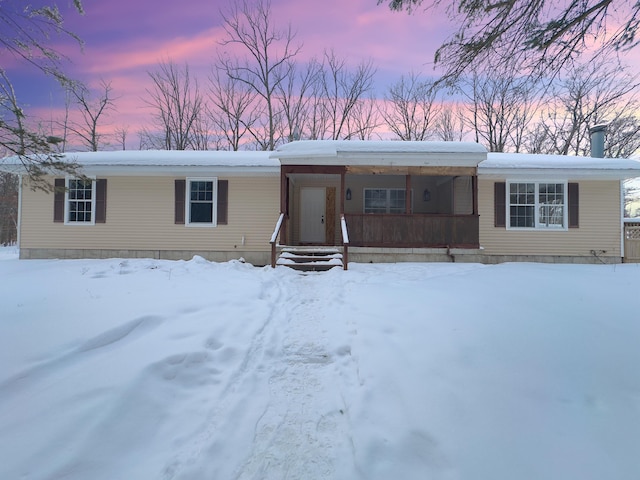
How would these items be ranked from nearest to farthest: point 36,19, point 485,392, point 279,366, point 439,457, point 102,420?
point 439,457, point 102,420, point 485,392, point 279,366, point 36,19

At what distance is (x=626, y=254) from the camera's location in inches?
412

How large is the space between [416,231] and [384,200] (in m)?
2.75

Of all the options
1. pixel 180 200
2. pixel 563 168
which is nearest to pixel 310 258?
pixel 180 200

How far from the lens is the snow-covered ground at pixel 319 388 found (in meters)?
1.97

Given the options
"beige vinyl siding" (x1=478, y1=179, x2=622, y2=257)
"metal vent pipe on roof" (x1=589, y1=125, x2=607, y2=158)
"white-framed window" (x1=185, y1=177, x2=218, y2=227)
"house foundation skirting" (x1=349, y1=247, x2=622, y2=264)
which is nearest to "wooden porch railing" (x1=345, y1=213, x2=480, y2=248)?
"house foundation skirting" (x1=349, y1=247, x2=622, y2=264)

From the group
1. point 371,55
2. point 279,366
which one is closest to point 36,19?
point 279,366

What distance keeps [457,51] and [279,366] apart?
4.26 meters

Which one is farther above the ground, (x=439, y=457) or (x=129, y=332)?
(x=129, y=332)

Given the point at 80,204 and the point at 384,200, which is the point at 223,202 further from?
the point at 384,200

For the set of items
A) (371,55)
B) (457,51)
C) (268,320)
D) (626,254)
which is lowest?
(268,320)

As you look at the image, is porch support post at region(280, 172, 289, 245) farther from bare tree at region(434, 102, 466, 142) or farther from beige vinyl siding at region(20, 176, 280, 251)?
bare tree at region(434, 102, 466, 142)

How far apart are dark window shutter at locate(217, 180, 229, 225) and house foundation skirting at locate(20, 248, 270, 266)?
1.03 metres

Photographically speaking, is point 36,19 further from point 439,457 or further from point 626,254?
point 626,254

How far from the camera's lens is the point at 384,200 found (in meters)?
12.0
